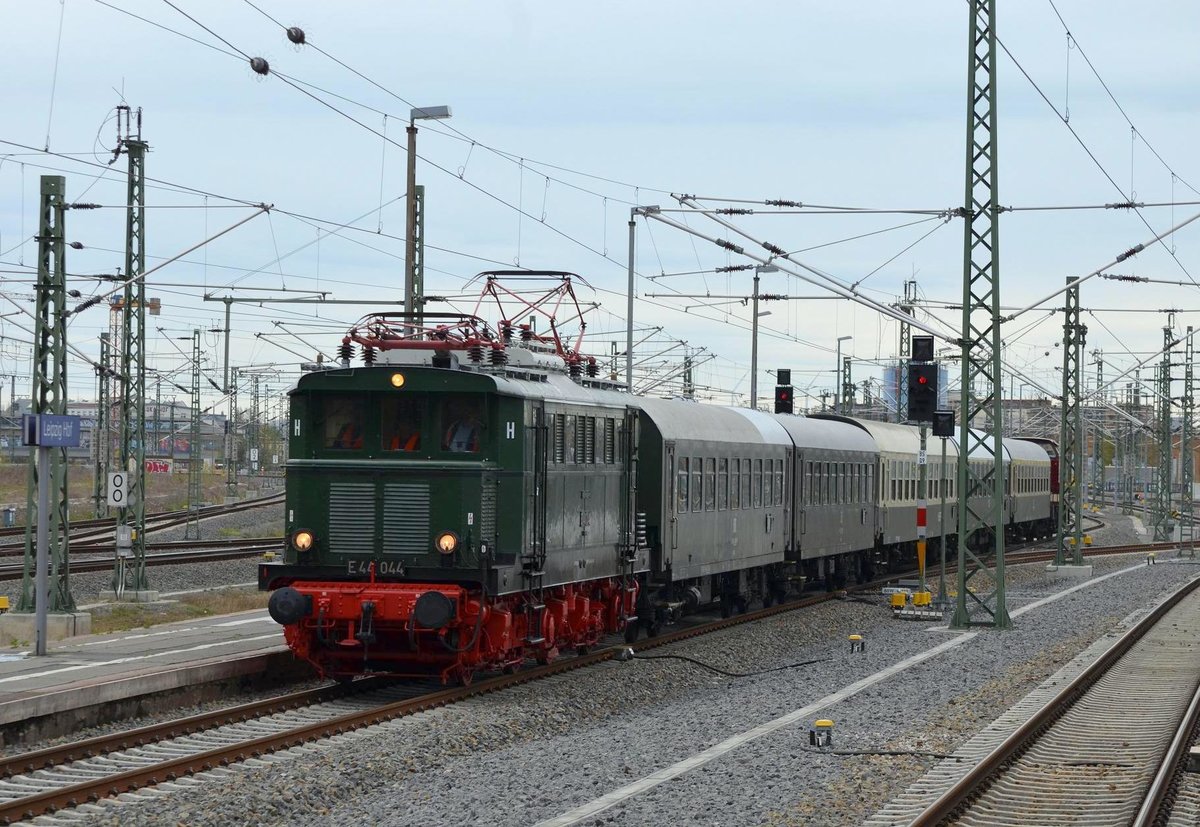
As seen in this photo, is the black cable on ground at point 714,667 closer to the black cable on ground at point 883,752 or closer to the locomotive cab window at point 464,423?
the locomotive cab window at point 464,423

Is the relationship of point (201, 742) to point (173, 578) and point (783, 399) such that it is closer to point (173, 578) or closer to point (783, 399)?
point (173, 578)

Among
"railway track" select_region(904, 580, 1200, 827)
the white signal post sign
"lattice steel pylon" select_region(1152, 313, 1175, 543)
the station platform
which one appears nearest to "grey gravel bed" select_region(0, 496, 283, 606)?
the white signal post sign

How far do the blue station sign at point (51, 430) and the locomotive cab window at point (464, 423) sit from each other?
5607mm

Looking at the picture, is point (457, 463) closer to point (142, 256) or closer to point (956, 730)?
point (956, 730)

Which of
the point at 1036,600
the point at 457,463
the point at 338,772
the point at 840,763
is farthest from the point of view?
the point at 1036,600

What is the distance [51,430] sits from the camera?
64.5 feet

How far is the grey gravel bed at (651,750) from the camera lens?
1091 centimetres

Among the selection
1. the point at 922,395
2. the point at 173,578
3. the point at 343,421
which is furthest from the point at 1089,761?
the point at 173,578

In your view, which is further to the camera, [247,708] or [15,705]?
[247,708]

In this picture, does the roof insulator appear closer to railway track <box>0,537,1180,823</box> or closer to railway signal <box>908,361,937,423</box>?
railway signal <box>908,361,937,423</box>

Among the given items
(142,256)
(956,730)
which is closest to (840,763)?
(956,730)

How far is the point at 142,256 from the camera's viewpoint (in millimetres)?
28594

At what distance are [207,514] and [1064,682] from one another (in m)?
49.1

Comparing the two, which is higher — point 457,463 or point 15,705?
point 457,463
